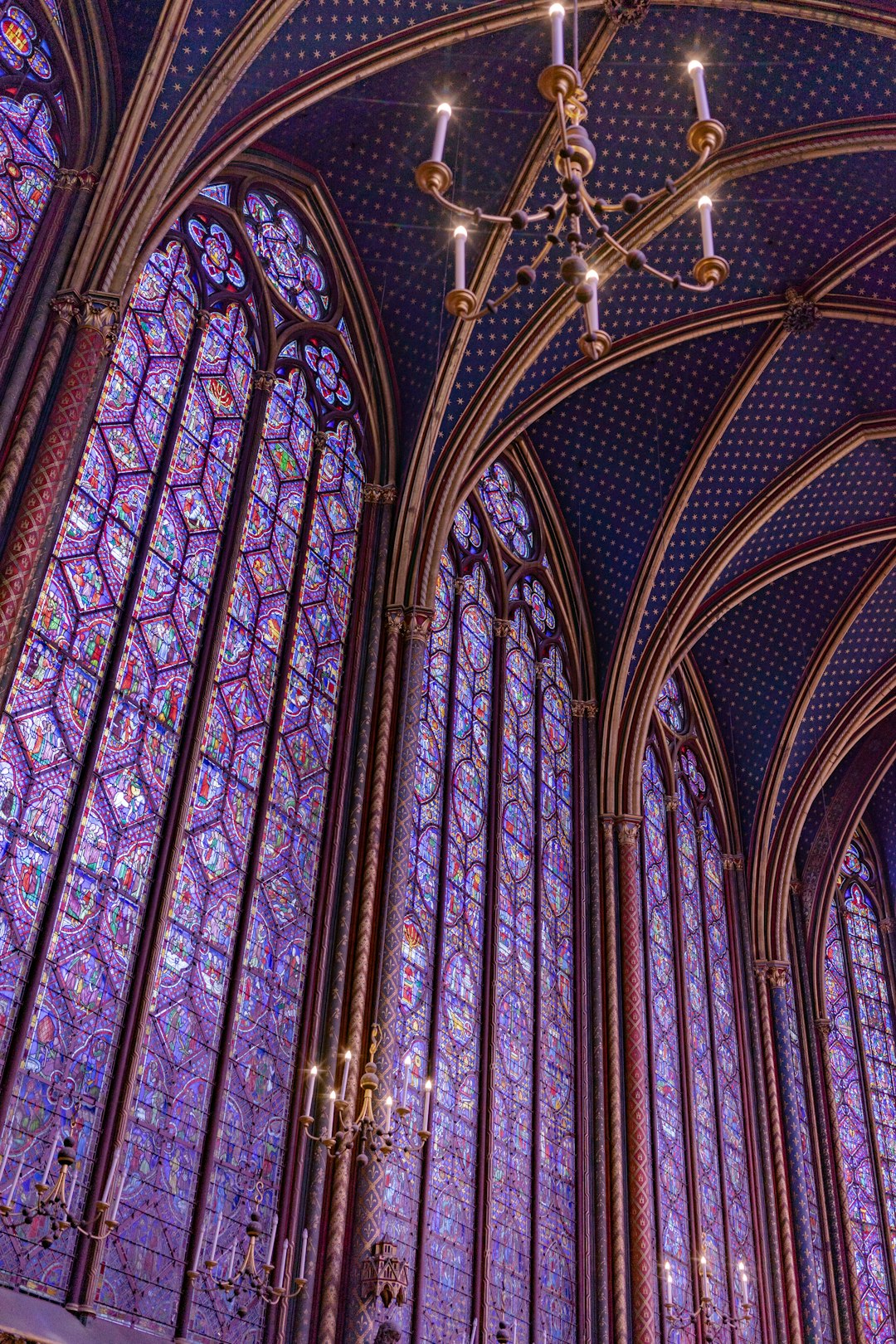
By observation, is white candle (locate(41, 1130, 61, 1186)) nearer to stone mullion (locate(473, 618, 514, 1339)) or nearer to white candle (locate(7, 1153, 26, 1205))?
white candle (locate(7, 1153, 26, 1205))

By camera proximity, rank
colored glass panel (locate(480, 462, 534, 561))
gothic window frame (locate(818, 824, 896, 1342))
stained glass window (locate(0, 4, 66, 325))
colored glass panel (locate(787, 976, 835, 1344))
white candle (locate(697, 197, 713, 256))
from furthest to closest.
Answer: gothic window frame (locate(818, 824, 896, 1342)), colored glass panel (locate(787, 976, 835, 1344)), colored glass panel (locate(480, 462, 534, 561)), stained glass window (locate(0, 4, 66, 325)), white candle (locate(697, 197, 713, 256))

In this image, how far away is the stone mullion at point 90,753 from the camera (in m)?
9.33

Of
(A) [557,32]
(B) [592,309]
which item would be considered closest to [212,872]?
(B) [592,309]

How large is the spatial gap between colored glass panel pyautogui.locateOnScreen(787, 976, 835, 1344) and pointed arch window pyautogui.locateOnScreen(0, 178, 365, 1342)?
968cm

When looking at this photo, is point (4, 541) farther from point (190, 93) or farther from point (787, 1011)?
point (787, 1011)

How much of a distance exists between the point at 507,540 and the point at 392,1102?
797 cm

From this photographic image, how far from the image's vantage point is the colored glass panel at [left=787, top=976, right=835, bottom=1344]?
18109 millimetres

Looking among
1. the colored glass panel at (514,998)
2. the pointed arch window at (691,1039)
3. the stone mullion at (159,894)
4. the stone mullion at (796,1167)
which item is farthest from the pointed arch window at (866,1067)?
the stone mullion at (159,894)

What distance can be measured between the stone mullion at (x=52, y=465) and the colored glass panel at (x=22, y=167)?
73 cm

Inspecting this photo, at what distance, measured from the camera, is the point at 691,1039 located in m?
18.2

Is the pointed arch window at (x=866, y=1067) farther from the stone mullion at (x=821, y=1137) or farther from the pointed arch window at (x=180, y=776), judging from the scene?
the pointed arch window at (x=180, y=776)

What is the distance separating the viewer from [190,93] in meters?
12.2

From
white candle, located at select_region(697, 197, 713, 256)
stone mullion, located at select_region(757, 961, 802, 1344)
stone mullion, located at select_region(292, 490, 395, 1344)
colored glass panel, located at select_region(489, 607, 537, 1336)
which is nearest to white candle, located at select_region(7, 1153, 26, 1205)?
stone mullion, located at select_region(292, 490, 395, 1344)

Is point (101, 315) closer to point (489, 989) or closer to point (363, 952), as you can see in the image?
point (363, 952)
